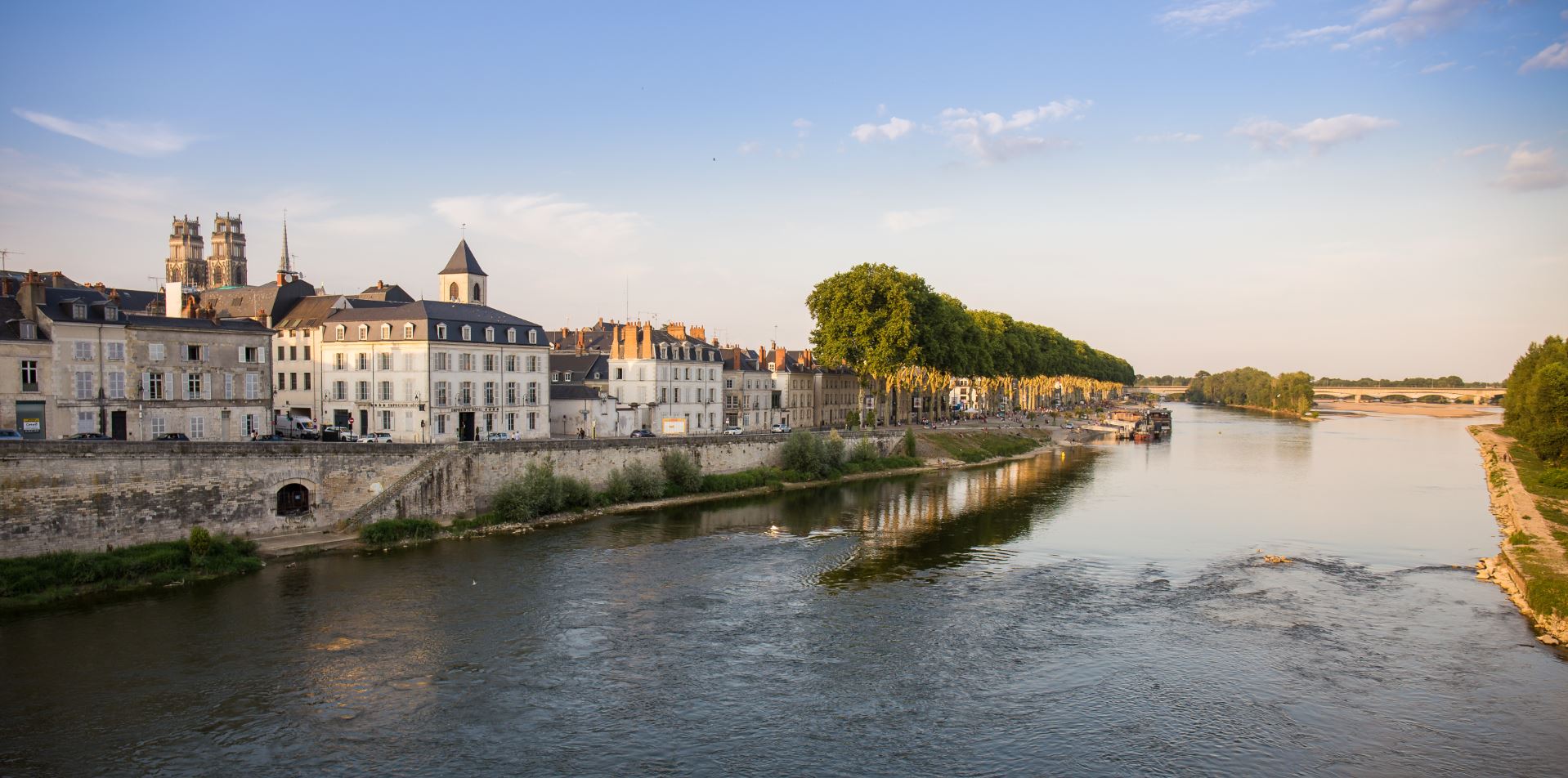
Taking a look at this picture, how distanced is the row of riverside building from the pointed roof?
0.09 m

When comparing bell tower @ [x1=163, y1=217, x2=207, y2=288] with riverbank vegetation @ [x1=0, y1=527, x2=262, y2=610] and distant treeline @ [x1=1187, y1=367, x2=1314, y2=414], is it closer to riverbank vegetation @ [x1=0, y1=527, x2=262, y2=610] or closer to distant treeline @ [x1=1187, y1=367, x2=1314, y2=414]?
riverbank vegetation @ [x1=0, y1=527, x2=262, y2=610]

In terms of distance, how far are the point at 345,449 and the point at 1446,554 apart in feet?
128

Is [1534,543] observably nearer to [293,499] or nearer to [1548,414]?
[1548,414]

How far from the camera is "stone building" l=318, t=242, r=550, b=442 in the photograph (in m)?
42.1

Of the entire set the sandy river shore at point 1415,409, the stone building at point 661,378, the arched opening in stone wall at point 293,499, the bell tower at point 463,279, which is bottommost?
the sandy river shore at point 1415,409

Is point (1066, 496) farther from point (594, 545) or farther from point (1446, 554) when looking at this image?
point (594, 545)

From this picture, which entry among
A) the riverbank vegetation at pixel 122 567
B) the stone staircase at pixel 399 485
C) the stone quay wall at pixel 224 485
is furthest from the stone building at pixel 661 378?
the riverbank vegetation at pixel 122 567

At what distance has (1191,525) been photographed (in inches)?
1516

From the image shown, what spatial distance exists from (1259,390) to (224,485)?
17322 centimetres

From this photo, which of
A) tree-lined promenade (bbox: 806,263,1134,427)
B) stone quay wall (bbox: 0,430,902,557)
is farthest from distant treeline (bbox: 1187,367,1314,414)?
stone quay wall (bbox: 0,430,902,557)

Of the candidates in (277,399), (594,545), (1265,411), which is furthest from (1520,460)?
(1265,411)

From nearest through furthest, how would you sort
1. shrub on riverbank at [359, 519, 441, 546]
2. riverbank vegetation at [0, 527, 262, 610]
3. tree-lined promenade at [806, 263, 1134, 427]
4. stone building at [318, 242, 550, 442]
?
riverbank vegetation at [0, 527, 262, 610]
shrub on riverbank at [359, 519, 441, 546]
stone building at [318, 242, 550, 442]
tree-lined promenade at [806, 263, 1134, 427]

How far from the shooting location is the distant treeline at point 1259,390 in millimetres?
143750

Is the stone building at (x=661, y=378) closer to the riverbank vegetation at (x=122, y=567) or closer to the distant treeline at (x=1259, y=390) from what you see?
the riverbank vegetation at (x=122, y=567)
